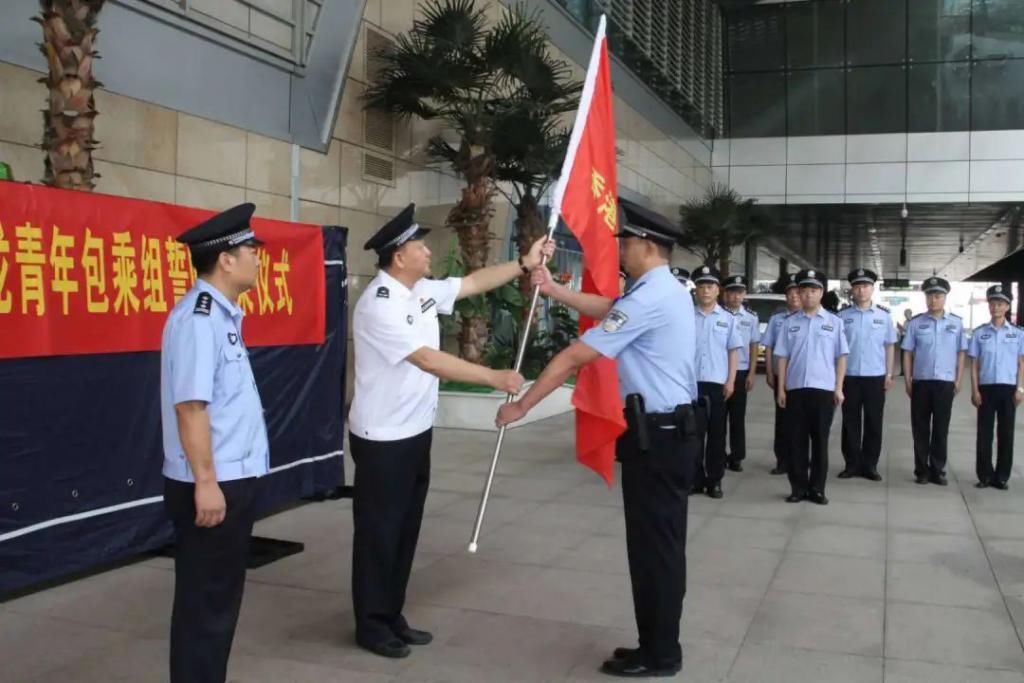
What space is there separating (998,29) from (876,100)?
10.9ft

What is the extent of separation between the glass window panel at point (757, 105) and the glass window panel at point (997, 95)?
A: 4.83 metres

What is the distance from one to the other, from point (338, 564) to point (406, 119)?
7.48 meters

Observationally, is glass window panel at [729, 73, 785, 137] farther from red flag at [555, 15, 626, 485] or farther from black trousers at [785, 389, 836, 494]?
red flag at [555, 15, 626, 485]

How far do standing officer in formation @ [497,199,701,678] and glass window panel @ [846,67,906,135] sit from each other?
24000 mm

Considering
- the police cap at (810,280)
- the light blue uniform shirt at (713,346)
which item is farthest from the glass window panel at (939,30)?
the light blue uniform shirt at (713,346)

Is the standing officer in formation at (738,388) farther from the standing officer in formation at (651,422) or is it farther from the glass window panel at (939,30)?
the glass window panel at (939,30)

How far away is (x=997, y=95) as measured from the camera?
80.3 ft

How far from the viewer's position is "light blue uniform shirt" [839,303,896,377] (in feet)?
27.3

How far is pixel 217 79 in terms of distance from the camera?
8.65 meters

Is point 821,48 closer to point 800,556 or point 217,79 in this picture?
point 217,79

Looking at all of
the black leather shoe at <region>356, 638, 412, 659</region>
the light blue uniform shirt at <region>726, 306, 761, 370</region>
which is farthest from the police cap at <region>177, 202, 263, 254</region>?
the light blue uniform shirt at <region>726, 306, 761, 370</region>

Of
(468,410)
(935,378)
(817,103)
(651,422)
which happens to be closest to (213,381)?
(651,422)

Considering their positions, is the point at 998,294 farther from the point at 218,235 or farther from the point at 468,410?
the point at 218,235

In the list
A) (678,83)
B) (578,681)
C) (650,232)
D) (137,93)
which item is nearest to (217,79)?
(137,93)
